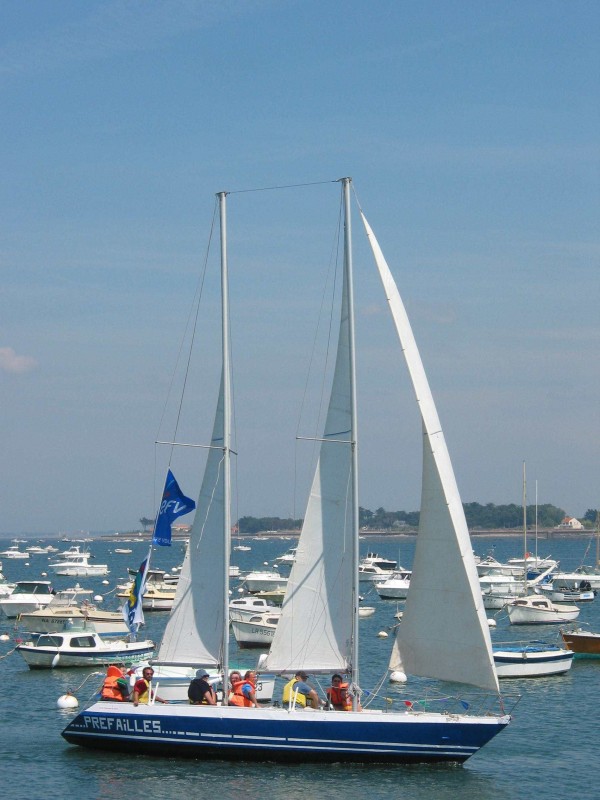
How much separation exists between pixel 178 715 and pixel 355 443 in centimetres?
799

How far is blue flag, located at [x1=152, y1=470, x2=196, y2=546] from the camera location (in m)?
31.6

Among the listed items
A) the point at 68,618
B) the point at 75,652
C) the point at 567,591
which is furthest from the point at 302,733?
the point at 567,591

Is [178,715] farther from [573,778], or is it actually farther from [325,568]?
[573,778]

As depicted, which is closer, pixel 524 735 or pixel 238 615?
pixel 524 735

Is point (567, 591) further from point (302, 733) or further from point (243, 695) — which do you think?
point (302, 733)

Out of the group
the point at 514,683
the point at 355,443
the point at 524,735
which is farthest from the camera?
the point at 514,683

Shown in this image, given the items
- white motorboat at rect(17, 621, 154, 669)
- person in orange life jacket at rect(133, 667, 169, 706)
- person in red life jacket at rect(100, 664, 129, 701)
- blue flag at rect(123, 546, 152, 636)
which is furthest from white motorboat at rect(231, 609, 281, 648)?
person in orange life jacket at rect(133, 667, 169, 706)

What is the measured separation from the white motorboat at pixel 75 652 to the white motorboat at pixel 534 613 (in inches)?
1031

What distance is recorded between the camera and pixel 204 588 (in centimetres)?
3198

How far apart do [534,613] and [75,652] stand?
3006 centimetres

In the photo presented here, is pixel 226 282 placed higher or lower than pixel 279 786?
higher

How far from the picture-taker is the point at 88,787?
94.5 ft

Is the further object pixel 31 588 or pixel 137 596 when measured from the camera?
pixel 31 588

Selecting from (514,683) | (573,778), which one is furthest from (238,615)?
(573,778)
